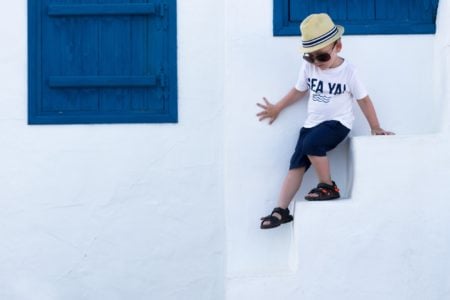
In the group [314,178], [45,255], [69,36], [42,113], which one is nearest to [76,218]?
[45,255]

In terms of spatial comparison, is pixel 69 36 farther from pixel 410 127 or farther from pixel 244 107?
pixel 410 127

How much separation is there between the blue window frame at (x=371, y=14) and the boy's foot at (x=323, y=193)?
1020mm

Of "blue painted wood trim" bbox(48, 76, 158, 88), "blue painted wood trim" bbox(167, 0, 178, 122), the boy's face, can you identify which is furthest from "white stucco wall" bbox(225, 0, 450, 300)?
"blue painted wood trim" bbox(48, 76, 158, 88)

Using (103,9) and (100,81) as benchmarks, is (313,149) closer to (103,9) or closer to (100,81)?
(100,81)

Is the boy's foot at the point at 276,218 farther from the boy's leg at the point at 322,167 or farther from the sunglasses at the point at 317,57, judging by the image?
the sunglasses at the point at 317,57

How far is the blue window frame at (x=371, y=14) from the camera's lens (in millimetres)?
5434

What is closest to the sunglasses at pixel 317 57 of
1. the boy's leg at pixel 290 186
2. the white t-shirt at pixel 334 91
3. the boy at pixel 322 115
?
the boy at pixel 322 115

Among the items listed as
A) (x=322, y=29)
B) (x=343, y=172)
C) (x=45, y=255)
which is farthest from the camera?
(x=45, y=255)

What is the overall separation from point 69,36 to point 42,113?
0.56 metres

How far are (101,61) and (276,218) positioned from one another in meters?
1.67

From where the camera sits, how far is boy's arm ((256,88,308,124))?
5.35 m

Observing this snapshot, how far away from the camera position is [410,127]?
5426mm

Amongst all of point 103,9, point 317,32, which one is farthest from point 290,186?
point 103,9

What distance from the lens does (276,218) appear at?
5.17 metres
